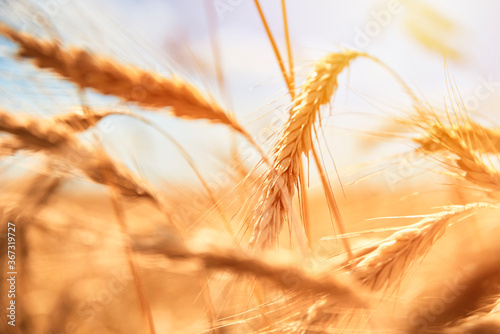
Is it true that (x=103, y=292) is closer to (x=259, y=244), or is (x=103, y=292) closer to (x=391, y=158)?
(x=259, y=244)

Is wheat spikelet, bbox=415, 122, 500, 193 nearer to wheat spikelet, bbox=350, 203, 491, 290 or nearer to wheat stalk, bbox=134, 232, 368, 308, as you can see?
wheat spikelet, bbox=350, 203, 491, 290

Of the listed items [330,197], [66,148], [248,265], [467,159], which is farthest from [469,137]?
[66,148]

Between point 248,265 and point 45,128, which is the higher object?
point 45,128

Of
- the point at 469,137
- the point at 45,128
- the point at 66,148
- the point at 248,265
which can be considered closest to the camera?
the point at 248,265

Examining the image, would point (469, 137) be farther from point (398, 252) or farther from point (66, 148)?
point (66, 148)

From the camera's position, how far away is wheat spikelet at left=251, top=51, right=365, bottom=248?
0.50m

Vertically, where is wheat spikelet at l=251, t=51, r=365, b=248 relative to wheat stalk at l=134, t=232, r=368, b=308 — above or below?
above

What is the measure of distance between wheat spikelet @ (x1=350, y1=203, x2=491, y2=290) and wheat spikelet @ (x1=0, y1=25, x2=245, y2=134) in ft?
1.21

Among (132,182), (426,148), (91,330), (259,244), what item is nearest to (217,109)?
(132,182)

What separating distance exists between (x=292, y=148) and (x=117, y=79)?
1.19ft

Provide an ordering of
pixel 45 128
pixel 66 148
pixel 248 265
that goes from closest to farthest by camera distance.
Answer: pixel 248 265 → pixel 66 148 → pixel 45 128

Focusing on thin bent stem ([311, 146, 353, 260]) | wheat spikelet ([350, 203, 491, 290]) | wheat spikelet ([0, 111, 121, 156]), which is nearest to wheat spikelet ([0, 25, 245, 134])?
wheat spikelet ([0, 111, 121, 156])

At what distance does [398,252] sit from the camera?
515 mm

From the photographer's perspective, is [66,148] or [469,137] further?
[469,137]
